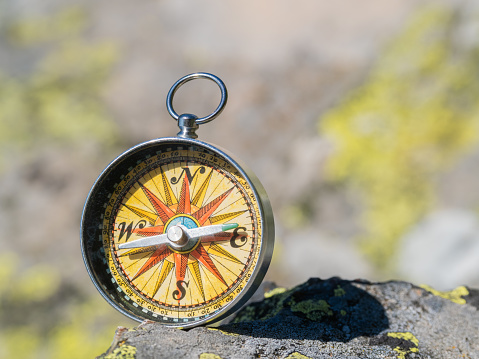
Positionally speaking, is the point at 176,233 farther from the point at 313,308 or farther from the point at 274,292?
the point at 274,292

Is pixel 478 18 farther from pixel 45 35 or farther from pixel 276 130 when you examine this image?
pixel 45 35

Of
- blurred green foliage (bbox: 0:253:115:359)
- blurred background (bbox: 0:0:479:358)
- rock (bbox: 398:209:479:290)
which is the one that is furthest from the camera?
blurred background (bbox: 0:0:479:358)

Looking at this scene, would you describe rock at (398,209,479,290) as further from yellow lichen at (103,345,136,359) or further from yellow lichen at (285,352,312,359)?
yellow lichen at (103,345,136,359)

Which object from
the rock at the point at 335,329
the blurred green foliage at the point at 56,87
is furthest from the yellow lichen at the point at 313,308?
the blurred green foliage at the point at 56,87

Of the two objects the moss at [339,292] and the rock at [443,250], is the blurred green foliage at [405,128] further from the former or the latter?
the moss at [339,292]

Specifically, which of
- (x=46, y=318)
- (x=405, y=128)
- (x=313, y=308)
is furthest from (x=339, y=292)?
(x=46, y=318)

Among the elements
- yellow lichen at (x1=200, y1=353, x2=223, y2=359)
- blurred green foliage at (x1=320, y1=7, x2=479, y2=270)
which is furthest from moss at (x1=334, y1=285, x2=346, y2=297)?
blurred green foliage at (x1=320, y1=7, x2=479, y2=270)

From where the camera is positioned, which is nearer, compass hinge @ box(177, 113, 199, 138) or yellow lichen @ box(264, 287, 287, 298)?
compass hinge @ box(177, 113, 199, 138)
